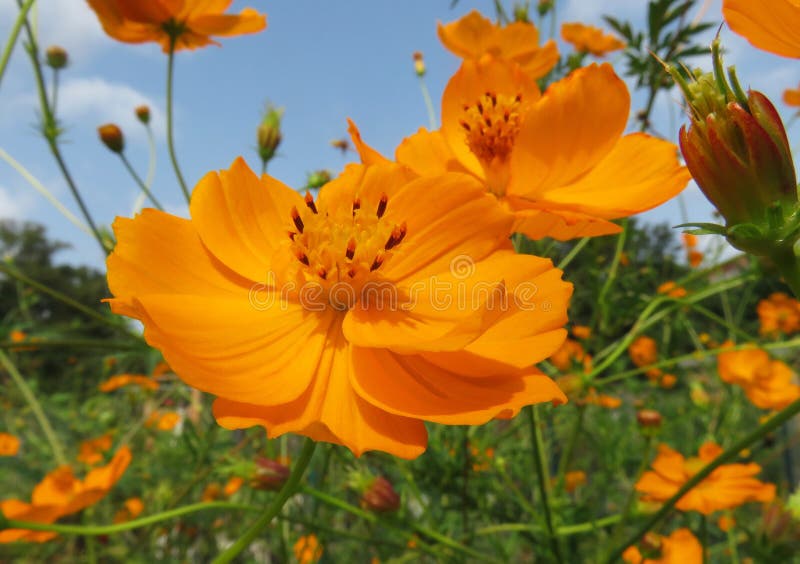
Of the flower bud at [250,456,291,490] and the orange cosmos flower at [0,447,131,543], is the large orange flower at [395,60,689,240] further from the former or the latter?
the orange cosmos flower at [0,447,131,543]

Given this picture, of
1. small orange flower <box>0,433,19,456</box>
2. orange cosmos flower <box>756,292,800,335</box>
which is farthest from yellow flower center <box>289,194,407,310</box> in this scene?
orange cosmos flower <box>756,292,800,335</box>

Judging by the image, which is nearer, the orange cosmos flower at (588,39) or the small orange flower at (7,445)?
the orange cosmos flower at (588,39)

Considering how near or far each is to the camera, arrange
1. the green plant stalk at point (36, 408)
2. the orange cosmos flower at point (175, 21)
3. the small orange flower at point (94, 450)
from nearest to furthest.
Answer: the orange cosmos flower at point (175, 21)
the green plant stalk at point (36, 408)
the small orange flower at point (94, 450)

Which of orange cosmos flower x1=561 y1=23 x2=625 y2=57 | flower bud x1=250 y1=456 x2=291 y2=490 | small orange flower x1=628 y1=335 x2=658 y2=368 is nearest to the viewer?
flower bud x1=250 y1=456 x2=291 y2=490

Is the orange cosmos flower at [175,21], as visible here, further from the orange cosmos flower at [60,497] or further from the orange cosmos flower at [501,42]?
the orange cosmos flower at [60,497]

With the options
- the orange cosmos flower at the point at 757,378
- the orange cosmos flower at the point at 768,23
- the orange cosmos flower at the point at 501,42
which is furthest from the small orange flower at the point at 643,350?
the orange cosmos flower at the point at 768,23

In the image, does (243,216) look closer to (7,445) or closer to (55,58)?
Result: (55,58)

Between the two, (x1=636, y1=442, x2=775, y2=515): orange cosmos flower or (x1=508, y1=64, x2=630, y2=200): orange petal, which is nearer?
(x1=508, y1=64, x2=630, y2=200): orange petal
